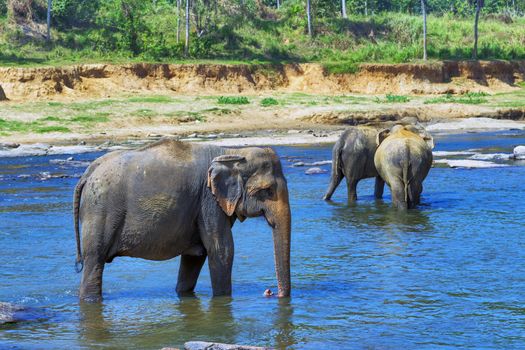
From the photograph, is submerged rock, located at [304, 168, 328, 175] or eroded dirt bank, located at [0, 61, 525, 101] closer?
submerged rock, located at [304, 168, 328, 175]

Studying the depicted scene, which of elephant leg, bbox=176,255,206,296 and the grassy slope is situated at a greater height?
the grassy slope

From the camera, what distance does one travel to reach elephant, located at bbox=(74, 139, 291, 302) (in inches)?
377

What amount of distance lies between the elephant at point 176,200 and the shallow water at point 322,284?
735mm

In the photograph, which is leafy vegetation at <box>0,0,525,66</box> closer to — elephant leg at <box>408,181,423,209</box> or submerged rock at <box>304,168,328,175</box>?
submerged rock at <box>304,168,328,175</box>

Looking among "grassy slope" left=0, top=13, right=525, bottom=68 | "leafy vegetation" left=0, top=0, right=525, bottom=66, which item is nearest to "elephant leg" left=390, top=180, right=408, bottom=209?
"leafy vegetation" left=0, top=0, right=525, bottom=66

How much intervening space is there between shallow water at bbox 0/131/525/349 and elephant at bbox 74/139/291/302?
2.41 ft

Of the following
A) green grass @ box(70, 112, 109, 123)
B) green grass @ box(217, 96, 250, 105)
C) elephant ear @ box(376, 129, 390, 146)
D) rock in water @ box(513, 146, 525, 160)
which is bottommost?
rock in water @ box(513, 146, 525, 160)

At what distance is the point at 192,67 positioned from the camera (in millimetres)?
46594

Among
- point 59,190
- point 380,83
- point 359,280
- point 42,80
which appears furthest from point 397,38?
point 359,280

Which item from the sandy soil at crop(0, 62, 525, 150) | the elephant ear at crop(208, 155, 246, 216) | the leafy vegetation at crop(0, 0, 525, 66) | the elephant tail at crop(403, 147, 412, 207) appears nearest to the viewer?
the elephant ear at crop(208, 155, 246, 216)

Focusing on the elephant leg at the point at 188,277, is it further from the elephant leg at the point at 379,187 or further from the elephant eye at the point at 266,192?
the elephant leg at the point at 379,187

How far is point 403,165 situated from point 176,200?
313 inches

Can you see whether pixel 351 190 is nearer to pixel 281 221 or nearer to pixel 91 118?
pixel 281 221

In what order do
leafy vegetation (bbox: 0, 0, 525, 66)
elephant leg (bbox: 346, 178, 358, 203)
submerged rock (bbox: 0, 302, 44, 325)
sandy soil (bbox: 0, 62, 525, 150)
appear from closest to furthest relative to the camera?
1. submerged rock (bbox: 0, 302, 44, 325)
2. elephant leg (bbox: 346, 178, 358, 203)
3. sandy soil (bbox: 0, 62, 525, 150)
4. leafy vegetation (bbox: 0, 0, 525, 66)
